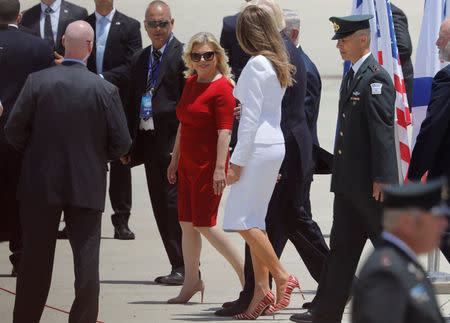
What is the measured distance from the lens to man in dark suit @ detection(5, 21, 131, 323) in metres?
5.60

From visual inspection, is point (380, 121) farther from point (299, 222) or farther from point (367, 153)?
point (299, 222)

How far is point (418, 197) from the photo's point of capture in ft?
9.46

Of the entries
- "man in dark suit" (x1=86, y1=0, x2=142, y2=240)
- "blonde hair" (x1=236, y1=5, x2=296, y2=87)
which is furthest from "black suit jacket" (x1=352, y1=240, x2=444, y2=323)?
"man in dark suit" (x1=86, y1=0, x2=142, y2=240)

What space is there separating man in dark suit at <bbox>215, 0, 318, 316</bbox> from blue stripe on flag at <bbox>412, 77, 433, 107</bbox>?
5.45ft

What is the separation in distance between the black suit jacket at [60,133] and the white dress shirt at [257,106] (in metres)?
0.81

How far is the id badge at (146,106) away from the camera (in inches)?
309

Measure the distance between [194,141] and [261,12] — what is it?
0.93 meters

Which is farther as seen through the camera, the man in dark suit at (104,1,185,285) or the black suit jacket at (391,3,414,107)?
the black suit jacket at (391,3,414,107)

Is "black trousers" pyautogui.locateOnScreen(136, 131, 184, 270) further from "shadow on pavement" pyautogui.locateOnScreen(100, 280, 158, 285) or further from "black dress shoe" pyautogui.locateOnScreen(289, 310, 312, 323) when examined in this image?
"black dress shoe" pyautogui.locateOnScreen(289, 310, 312, 323)

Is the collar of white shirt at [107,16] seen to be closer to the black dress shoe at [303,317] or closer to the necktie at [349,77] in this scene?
the black dress shoe at [303,317]

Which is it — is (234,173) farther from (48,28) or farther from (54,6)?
(54,6)

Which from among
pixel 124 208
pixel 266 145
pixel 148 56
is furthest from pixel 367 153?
pixel 124 208

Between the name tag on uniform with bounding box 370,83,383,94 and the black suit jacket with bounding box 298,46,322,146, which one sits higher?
the name tag on uniform with bounding box 370,83,383,94

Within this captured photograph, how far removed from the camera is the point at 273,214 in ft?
21.7
